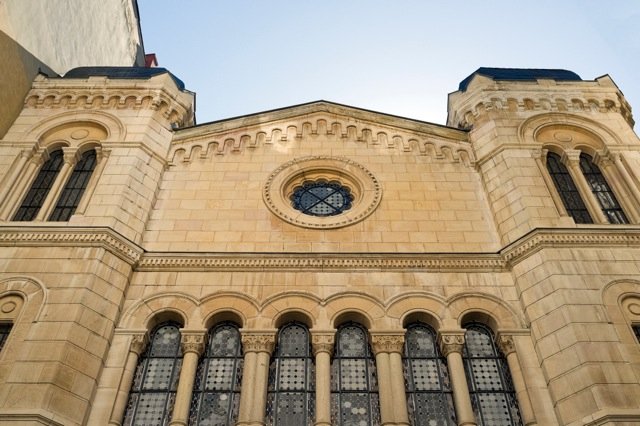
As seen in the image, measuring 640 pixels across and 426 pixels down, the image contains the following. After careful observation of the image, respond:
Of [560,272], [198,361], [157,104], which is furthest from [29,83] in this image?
[560,272]

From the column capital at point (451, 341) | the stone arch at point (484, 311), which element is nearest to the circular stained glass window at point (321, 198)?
the stone arch at point (484, 311)

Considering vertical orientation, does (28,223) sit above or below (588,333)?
above

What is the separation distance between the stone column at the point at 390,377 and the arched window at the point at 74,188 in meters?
7.48

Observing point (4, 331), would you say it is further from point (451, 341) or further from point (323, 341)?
point (451, 341)

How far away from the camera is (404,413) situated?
970 cm

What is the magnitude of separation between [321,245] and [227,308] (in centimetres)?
257

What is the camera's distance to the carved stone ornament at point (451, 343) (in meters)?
10.8

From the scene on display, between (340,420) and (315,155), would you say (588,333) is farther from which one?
(315,155)

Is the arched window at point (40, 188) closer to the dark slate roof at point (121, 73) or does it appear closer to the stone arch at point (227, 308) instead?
the dark slate roof at point (121, 73)

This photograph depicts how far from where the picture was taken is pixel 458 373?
10.4 meters

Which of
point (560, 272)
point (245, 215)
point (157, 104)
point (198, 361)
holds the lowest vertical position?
point (198, 361)

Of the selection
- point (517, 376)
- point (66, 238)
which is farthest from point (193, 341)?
point (517, 376)

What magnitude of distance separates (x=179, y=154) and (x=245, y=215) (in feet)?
9.92

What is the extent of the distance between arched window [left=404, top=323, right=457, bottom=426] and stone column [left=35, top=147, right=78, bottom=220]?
8.31 metres
